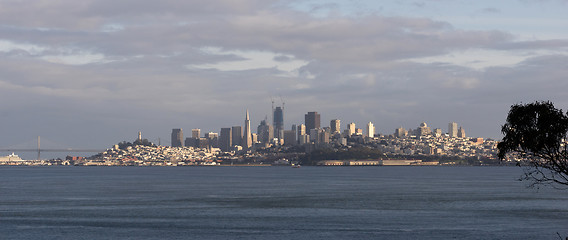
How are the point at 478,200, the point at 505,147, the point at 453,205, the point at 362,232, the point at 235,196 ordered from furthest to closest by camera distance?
the point at 235,196
the point at 478,200
the point at 453,205
the point at 362,232
the point at 505,147

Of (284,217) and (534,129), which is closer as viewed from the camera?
(534,129)

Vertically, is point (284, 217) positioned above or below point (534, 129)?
below

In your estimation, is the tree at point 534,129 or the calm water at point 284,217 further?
the calm water at point 284,217

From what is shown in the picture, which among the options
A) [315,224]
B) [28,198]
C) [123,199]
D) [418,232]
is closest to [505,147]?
[418,232]

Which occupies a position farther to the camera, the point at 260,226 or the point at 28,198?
the point at 28,198

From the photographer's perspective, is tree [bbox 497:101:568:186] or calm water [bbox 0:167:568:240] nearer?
tree [bbox 497:101:568:186]

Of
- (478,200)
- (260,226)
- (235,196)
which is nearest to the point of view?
(260,226)

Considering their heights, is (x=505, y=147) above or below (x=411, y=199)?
above

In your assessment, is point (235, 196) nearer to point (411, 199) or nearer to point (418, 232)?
point (411, 199)

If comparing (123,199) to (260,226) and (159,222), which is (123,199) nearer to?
(159,222)

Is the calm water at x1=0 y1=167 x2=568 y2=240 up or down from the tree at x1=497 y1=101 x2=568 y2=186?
down

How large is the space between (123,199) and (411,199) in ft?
135

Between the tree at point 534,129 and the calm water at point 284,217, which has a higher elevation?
the tree at point 534,129

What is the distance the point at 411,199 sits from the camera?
10775 cm
